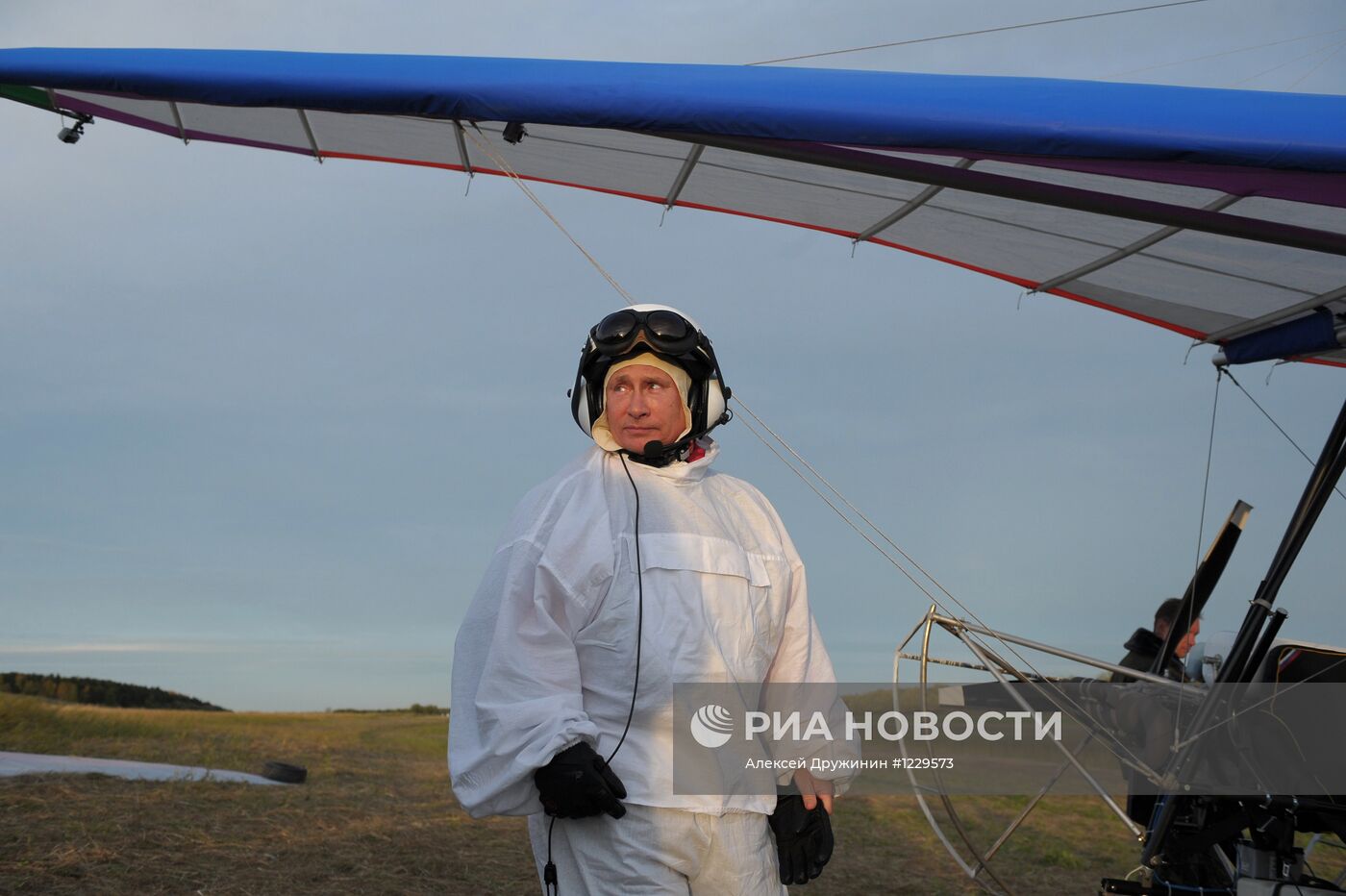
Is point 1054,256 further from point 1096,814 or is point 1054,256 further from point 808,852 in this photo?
point 1096,814

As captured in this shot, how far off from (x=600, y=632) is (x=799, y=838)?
71cm

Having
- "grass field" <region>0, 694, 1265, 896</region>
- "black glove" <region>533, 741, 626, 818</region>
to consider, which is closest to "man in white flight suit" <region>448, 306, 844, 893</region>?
"black glove" <region>533, 741, 626, 818</region>

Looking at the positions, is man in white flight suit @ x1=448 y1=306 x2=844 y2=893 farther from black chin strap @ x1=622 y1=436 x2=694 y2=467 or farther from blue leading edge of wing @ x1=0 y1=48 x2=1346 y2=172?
blue leading edge of wing @ x1=0 y1=48 x2=1346 y2=172

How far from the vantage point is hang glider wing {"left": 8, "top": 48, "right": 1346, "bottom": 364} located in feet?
9.93

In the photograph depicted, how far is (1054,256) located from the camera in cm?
484

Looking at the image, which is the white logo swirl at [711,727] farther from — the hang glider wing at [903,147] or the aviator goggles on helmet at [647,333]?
the hang glider wing at [903,147]

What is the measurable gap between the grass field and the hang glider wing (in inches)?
120

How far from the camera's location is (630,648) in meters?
2.54

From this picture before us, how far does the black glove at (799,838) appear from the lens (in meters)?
2.69

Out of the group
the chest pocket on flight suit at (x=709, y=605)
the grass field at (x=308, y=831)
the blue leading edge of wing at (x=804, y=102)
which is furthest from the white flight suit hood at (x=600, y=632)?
the grass field at (x=308, y=831)

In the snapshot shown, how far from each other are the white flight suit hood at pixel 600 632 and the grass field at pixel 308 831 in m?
2.94

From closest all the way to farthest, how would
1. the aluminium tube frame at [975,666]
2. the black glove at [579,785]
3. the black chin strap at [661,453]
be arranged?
the black glove at [579,785] < the black chin strap at [661,453] < the aluminium tube frame at [975,666]

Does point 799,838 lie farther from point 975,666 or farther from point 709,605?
point 975,666

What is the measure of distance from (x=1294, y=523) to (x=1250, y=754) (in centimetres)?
96
